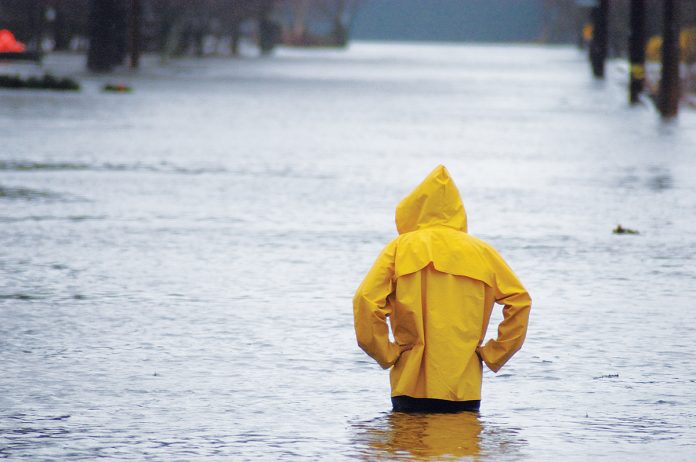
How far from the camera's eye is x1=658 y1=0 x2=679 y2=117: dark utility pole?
2716 centimetres

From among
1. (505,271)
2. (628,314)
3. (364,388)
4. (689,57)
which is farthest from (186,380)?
(689,57)

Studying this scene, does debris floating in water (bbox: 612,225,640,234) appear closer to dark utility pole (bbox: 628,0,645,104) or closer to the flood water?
the flood water

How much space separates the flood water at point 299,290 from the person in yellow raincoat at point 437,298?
29cm

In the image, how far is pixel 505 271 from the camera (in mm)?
5926

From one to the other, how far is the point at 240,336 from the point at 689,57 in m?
36.0

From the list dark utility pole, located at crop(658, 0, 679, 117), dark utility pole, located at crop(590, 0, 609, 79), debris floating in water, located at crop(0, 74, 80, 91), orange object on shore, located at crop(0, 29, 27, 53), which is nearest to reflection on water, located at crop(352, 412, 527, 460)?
dark utility pole, located at crop(658, 0, 679, 117)

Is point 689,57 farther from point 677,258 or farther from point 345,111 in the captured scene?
point 677,258

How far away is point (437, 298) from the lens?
19.2ft

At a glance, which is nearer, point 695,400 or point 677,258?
point 695,400

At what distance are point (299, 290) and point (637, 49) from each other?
25.3 meters

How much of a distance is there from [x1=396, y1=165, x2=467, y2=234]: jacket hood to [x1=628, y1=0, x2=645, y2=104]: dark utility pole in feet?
90.8

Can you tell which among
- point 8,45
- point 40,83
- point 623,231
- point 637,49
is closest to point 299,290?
point 623,231

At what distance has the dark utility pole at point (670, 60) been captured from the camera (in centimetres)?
2716

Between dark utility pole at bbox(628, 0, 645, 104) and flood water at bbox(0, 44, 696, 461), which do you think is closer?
flood water at bbox(0, 44, 696, 461)
